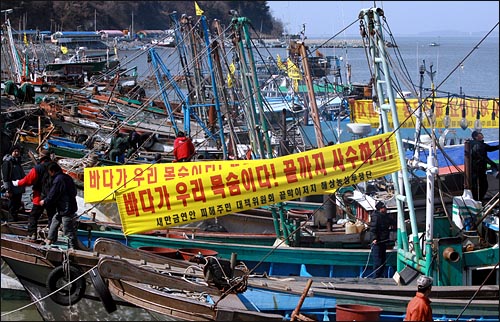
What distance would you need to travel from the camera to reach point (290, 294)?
36.4ft

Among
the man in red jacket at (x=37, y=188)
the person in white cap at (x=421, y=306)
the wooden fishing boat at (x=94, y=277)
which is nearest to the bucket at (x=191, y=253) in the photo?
the wooden fishing boat at (x=94, y=277)

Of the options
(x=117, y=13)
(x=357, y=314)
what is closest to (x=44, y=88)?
(x=357, y=314)

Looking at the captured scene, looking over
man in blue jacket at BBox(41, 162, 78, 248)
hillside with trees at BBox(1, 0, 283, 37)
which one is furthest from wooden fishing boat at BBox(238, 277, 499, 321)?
hillside with trees at BBox(1, 0, 283, 37)

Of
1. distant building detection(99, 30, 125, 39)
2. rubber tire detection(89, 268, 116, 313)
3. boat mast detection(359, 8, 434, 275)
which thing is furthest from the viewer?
distant building detection(99, 30, 125, 39)

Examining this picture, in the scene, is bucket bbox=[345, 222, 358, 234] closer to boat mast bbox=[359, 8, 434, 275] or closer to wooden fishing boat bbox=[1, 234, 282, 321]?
boat mast bbox=[359, 8, 434, 275]

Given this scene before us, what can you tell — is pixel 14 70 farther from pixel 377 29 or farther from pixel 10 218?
pixel 377 29

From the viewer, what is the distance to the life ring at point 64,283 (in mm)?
12680


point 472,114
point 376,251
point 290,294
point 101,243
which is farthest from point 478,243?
point 472,114

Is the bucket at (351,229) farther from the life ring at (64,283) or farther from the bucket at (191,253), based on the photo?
the life ring at (64,283)

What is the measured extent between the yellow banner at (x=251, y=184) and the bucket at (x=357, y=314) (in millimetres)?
2052

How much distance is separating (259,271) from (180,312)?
4.12 metres

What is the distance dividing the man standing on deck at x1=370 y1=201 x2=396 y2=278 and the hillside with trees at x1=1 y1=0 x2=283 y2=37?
60.9m

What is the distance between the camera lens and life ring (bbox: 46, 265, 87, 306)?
499 inches

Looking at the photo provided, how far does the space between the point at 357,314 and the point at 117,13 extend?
306ft
